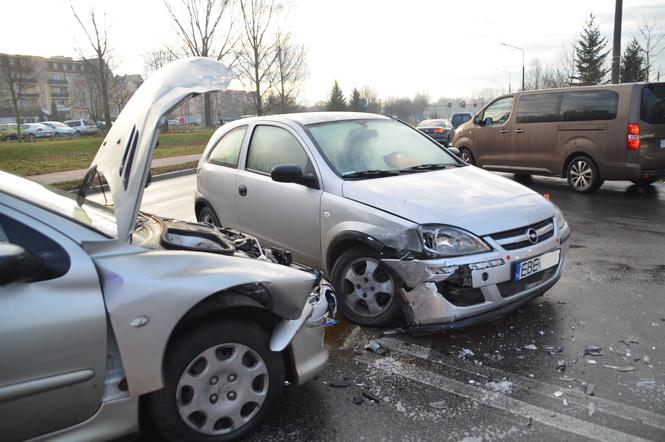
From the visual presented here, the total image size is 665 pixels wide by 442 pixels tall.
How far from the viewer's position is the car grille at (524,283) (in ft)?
11.6

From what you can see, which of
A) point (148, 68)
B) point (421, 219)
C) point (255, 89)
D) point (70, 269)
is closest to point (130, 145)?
point (70, 269)

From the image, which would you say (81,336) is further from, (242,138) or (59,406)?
(242,138)

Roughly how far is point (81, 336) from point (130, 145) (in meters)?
0.94

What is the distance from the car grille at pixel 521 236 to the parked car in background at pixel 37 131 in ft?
146

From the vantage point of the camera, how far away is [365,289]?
3.81 meters

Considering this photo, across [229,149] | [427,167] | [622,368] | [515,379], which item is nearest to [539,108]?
[427,167]

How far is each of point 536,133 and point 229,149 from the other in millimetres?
7079

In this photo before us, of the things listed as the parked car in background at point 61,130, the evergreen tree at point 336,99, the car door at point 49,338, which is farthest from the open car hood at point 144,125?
the evergreen tree at point 336,99

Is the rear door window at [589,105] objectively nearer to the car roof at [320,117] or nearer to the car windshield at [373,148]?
the car windshield at [373,148]

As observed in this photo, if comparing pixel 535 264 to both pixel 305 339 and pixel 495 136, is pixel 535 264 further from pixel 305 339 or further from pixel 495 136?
pixel 495 136

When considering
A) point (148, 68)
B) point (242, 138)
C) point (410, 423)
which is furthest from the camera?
point (148, 68)

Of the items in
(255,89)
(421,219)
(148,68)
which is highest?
(148,68)

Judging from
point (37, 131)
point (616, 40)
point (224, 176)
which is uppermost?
point (616, 40)

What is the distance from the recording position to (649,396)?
2867 millimetres
